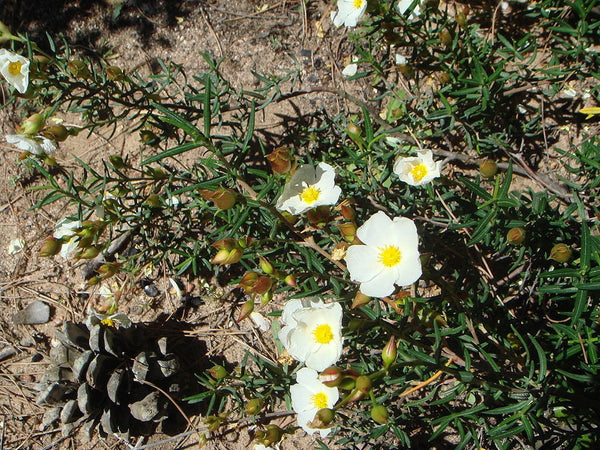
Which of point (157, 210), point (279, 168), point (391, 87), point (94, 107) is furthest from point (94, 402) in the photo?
point (391, 87)

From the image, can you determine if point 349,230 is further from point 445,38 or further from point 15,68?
point 15,68

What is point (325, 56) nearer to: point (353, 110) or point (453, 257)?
point (353, 110)

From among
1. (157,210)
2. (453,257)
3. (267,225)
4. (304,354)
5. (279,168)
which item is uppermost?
(279,168)

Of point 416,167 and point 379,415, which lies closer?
point 379,415

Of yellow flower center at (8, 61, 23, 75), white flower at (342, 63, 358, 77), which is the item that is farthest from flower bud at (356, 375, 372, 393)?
white flower at (342, 63, 358, 77)

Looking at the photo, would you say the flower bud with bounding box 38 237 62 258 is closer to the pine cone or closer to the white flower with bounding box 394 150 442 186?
the pine cone

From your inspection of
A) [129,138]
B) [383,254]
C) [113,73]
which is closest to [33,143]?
[113,73]
